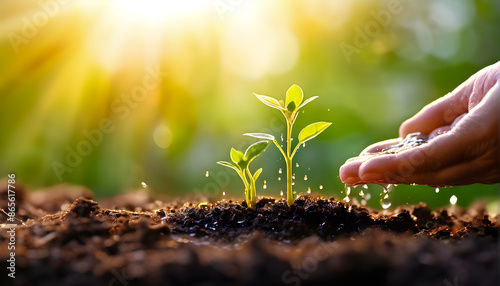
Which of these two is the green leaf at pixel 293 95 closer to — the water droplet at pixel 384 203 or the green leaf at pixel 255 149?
the green leaf at pixel 255 149

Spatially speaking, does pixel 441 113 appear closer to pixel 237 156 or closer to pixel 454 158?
pixel 454 158

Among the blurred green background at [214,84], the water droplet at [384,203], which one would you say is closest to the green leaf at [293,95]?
the water droplet at [384,203]

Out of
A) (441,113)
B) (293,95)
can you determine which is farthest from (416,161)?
(441,113)

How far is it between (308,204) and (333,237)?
0.27 m

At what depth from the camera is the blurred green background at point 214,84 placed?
13.5ft

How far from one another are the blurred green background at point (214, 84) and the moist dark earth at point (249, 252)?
2.14 metres

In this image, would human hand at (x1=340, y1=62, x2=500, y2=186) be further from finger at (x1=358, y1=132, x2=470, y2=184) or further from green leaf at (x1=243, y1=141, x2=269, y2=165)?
green leaf at (x1=243, y1=141, x2=269, y2=165)

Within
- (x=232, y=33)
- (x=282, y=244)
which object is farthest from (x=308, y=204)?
(x=232, y=33)

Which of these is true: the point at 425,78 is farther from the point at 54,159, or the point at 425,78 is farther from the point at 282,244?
the point at 54,159

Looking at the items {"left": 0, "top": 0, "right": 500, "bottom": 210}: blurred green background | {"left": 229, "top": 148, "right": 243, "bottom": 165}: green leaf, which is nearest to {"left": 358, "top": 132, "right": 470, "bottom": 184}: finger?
{"left": 229, "top": 148, "right": 243, "bottom": 165}: green leaf

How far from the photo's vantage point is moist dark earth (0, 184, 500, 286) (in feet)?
3.02

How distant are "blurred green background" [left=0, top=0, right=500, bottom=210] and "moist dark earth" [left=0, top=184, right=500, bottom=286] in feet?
7.03

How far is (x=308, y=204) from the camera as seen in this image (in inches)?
74.8

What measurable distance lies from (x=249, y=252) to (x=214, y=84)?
394cm
